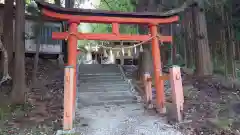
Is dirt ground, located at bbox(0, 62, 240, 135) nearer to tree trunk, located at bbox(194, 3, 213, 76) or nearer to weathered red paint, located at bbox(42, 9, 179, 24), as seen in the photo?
tree trunk, located at bbox(194, 3, 213, 76)

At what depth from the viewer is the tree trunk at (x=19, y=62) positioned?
7.36m

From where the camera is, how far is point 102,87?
416 inches

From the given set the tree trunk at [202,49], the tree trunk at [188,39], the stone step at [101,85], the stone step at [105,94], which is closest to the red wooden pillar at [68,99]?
the stone step at [105,94]

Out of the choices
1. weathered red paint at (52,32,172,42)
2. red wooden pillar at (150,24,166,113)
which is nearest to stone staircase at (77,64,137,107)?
red wooden pillar at (150,24,166,113)

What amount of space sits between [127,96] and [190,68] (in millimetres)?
5390

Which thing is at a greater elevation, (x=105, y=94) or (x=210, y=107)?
(x=105, y=94)

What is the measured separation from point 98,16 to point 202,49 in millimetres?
6015

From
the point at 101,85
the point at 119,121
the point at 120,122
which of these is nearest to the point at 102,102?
the point at 101,85

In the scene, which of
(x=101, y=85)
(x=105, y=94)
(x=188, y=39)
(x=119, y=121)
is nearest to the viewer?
(x=119, y=121)

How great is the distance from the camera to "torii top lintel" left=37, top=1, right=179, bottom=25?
6.49m

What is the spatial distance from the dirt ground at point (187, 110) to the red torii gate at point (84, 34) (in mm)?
971

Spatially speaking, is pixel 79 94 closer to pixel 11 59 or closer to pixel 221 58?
pixel 11 59

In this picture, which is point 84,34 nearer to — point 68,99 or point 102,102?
point 68,99

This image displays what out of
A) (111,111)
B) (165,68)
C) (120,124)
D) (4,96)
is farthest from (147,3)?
(4,96)
